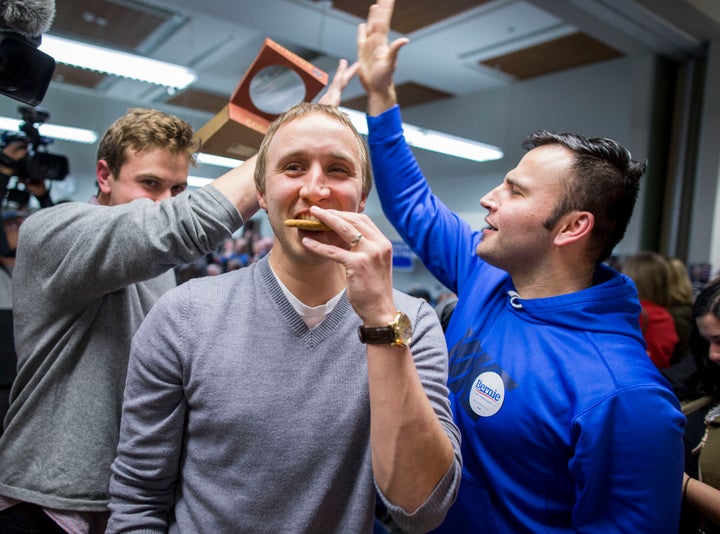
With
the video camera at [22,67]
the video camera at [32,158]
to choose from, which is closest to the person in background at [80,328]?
the video camera at [22,67]

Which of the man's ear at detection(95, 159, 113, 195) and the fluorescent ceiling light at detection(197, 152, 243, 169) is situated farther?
the fluorescent ceiling light at detection(197, 152, 243, 169)

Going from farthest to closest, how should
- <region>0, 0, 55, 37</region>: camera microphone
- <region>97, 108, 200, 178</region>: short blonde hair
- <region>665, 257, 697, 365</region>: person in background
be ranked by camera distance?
<region>665, 257, 697, 365</region>: person in background
<region>97, 108, 200, 178</region>: short blonde hair
<region>0, 0, 55, 37</region>: camera microphone

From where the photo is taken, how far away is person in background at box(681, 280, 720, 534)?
135 cm

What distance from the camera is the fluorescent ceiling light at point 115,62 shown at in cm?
297

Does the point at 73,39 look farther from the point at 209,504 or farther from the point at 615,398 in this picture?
the point at 615,398

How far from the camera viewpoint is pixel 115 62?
318 cm

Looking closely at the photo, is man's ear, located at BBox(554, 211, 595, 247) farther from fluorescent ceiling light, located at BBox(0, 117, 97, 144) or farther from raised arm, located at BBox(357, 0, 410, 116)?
fluorescent ceiling light, located at BBox(0, 117, 97, 144)

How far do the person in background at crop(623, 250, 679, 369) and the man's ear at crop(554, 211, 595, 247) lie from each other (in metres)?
1.57

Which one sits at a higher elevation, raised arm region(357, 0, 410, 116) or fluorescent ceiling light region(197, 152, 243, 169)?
Answer: raised arm region(357, 0, 410, 116)

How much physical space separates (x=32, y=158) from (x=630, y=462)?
2147 millimetres

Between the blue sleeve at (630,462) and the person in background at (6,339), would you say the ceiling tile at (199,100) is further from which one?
the blue sleeve at (630,462)

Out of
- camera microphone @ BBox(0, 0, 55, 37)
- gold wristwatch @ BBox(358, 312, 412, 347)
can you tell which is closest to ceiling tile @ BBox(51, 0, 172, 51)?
camera microphone @ BBox(0, 0, 55, 37)

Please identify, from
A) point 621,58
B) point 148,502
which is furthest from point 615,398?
point 621,58

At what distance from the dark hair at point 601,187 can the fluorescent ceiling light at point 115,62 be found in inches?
112
